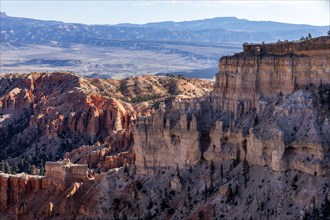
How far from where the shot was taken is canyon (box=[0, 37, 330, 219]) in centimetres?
5169

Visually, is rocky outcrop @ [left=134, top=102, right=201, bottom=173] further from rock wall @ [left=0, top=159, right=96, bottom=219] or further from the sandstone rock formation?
the sandstone rock formation

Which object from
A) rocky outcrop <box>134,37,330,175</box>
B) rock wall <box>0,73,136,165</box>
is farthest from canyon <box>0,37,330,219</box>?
rock wall <box>0,73,136,165</box>

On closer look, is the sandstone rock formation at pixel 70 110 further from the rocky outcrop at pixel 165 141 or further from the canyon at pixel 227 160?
the rocky outcrop at pixel 165 141

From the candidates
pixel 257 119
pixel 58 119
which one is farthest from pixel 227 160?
pixel 58 119

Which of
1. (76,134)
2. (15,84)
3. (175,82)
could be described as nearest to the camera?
(76,134)

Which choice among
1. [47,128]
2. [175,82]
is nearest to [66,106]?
[47,128]

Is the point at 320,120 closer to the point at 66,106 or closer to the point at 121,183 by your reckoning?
the point at 121,183

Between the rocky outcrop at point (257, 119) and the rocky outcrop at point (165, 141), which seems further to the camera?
the rocky outcrop at point (165, 141)

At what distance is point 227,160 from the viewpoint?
58031mm

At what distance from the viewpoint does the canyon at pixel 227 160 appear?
51.7 m

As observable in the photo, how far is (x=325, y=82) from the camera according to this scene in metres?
54.2

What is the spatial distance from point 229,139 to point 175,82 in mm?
82934

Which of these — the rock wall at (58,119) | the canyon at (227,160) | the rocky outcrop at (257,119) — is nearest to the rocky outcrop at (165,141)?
the rocky outcrop at (257,119)

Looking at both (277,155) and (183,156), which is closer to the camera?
(277,155)
